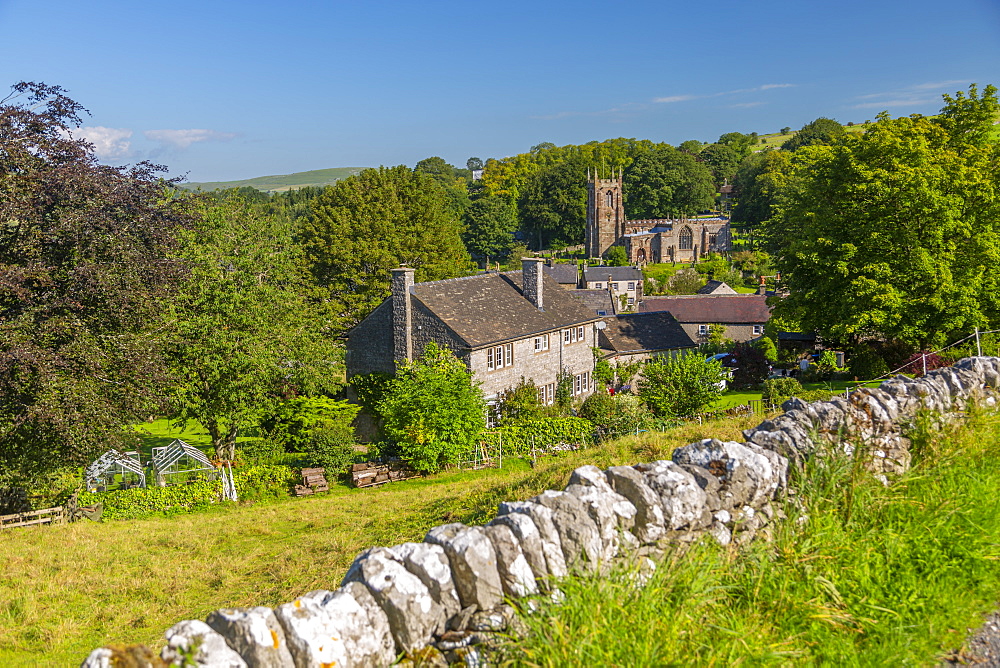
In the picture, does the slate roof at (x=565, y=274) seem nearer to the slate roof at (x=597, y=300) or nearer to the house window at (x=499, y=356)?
the slate roof at (x=597, y=300)

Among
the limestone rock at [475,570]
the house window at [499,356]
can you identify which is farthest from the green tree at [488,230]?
the limestone rock at [475,570]

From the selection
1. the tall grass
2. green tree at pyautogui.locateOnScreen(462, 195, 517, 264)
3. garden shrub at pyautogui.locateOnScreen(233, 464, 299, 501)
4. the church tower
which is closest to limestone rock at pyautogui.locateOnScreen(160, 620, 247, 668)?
the tall grass

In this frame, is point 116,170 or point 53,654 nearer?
point 53,654

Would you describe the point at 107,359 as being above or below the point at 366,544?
above

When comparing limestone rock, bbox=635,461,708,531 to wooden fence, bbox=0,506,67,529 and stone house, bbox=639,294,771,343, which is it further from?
stone house, bbox=639,294,771,343

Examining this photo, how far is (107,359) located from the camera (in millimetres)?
17984

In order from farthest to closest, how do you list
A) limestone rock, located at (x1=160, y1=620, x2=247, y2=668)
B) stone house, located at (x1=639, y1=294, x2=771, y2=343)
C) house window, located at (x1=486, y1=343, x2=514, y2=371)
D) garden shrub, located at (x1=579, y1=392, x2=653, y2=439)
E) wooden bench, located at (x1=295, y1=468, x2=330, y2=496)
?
stone house, located at (x1=639, y1=294, x2=771, y2=343)
house window, located at (x1=486, y1=343, x2=514, y2=371)
garden shrub, located at (x1=579, y1=392, x2=653, y2=439)
wooden bench, located at (x1=295, y1=468, x2=330, y2=496)
limestone rock, located at (x1=160, y1=620, x2=247, y2=668)

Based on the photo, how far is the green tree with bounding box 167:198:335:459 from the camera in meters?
27.2

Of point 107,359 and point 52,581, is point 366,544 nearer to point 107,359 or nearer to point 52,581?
point 52,581

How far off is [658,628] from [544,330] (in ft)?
109

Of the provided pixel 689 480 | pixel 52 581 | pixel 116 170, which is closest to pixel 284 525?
pixel 52 581

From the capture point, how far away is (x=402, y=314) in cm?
3591

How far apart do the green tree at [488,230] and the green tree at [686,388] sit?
90.0m

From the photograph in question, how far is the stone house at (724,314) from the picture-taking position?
62375mm
